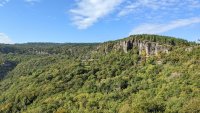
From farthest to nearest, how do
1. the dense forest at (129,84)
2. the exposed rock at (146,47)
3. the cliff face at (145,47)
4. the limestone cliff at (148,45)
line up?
the limestone cliff at (148,45)
the exposed rock at (146,47)
the cliff face at (145,47)
the dense forest at (129,84)

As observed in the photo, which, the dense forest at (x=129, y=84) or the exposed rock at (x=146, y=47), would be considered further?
the exposed rock at (x=146, y=47)

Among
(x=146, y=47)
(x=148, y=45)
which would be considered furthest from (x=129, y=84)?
(x=146, y=47)

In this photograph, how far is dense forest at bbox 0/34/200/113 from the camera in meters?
120

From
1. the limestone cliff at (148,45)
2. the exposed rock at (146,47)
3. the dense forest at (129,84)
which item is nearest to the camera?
the dense forest at (129,84)

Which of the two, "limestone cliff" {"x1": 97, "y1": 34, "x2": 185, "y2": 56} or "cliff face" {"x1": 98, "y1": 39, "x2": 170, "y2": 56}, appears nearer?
"cliff face" {"x1": 98, "y1": 39, "x2": 170, "y2": 56}

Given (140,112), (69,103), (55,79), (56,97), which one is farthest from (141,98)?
(55,79)

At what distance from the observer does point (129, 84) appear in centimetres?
15238

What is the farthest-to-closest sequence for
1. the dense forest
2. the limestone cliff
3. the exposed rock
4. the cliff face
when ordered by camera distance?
1. the limestone cliff
2. the exposed rock
3. the cliff face
4. the dense forest

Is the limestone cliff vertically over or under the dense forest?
over

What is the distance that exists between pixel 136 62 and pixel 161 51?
15.4m

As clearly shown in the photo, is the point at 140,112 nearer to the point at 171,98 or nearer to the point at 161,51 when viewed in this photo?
the point at 171,98

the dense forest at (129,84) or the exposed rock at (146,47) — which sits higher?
the exposed rock at (146,47)

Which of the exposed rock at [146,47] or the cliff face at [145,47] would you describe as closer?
the cliff face at [145,47]

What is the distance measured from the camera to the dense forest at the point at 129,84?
119938 millimetres
